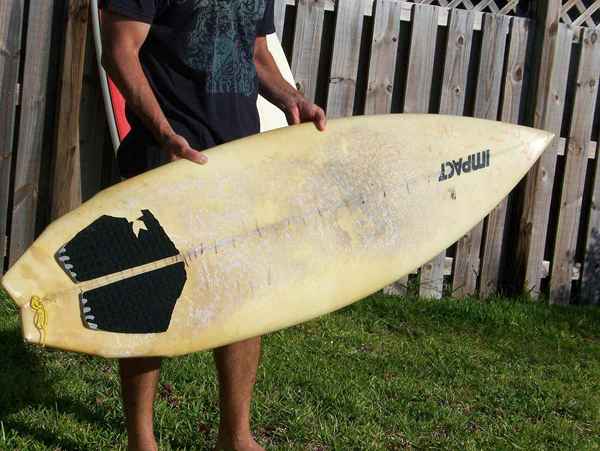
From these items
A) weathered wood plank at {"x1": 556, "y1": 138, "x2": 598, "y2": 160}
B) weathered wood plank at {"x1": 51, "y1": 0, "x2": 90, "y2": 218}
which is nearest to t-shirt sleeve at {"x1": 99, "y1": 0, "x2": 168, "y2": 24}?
weathered wood plank at {"x1": 51, "y1": 0, "x2": 90, "y2": 218}

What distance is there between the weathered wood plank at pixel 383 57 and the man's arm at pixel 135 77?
95.8 inches

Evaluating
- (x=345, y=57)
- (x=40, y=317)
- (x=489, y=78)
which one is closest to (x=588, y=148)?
(x=489, y=78)

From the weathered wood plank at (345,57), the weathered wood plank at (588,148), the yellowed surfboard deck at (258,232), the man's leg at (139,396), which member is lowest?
the man's leg at (139,396)

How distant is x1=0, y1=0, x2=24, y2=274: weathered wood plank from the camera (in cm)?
434

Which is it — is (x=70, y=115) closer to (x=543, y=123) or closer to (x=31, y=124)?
(x=31, y=124)

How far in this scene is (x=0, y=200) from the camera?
14.7 feet

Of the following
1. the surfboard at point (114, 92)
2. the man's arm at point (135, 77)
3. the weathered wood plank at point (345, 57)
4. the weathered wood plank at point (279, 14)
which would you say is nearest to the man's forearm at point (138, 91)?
the man's arm at point (135, 77)

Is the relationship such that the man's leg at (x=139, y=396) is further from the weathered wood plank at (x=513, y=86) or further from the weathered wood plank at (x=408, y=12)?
the weathered wood plank at (x=513, y=86)

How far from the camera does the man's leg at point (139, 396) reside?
259 cm

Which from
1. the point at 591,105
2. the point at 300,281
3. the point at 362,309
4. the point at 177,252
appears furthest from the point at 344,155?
the point at 591,105

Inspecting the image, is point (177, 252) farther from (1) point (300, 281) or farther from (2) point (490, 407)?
(2) point (490, 407)

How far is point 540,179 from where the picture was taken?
16.4 ft

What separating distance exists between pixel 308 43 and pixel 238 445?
243 centimetres

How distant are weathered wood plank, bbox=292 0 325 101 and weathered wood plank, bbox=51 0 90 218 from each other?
0.99m
